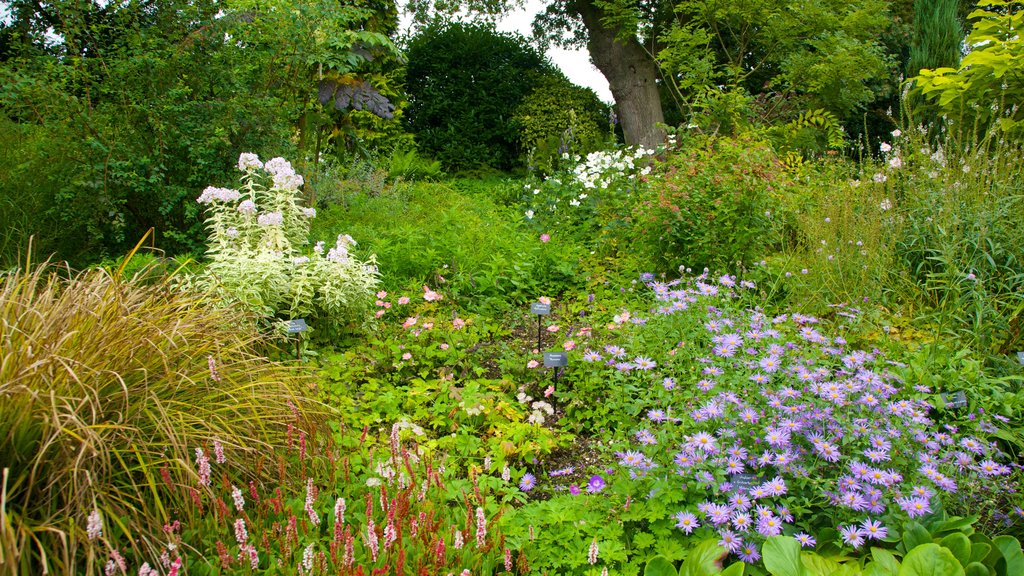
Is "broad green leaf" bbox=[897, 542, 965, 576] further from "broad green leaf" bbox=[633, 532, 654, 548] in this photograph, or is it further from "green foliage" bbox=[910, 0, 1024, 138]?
"green foliage" bbox=[910, 0, 1024, 138]

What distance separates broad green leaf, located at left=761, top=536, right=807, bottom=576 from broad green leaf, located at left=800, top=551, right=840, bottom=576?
84 mm

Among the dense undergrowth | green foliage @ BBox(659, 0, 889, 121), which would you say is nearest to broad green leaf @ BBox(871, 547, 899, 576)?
the dense undergrowth

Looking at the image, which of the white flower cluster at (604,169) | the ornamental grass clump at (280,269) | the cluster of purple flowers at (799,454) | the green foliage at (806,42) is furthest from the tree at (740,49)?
the cluster of purple flowers at (799,454)

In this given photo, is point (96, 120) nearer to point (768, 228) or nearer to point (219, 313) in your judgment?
point (219, 313)

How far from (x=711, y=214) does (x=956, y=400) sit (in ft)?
7.40

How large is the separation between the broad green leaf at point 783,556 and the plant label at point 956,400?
121 centimetres

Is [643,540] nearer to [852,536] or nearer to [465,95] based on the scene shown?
[852,536]

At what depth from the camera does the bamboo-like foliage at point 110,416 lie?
1928mm

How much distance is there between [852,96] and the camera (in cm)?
1044

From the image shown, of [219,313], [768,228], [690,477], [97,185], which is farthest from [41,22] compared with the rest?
[690,477]

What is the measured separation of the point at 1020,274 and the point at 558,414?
2459mm

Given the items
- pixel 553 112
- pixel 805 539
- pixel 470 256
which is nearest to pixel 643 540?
pixel 805 539

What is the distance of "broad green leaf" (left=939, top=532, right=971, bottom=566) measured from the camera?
78.7 inches

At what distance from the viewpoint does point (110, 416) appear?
226 cm
